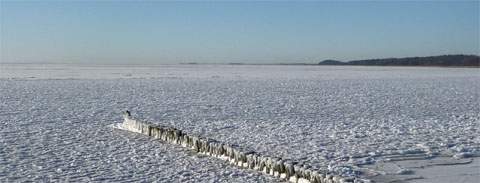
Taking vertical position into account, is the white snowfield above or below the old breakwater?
below

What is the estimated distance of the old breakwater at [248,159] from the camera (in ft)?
18.7

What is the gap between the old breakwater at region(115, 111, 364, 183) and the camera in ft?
18.7

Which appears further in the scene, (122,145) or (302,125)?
(302,125)

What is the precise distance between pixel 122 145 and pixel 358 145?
11.0ft

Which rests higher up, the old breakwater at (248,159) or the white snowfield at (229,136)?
the old breakwater at (248,159)

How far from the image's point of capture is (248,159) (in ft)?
22.3

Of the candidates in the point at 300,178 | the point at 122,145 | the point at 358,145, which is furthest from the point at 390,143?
the point at 122,145

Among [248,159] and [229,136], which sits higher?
[248,159]

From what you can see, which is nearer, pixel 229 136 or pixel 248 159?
pixel 248 159

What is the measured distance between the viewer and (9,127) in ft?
34.6

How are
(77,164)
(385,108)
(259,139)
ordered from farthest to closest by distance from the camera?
(385,108), (259,139), (77,164)

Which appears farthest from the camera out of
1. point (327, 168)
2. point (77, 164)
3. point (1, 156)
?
point (1, 156)

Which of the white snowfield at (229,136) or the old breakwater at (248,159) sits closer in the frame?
the old breakwater at (248,159)

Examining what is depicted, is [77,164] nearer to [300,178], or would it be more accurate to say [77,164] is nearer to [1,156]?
[1,156]
